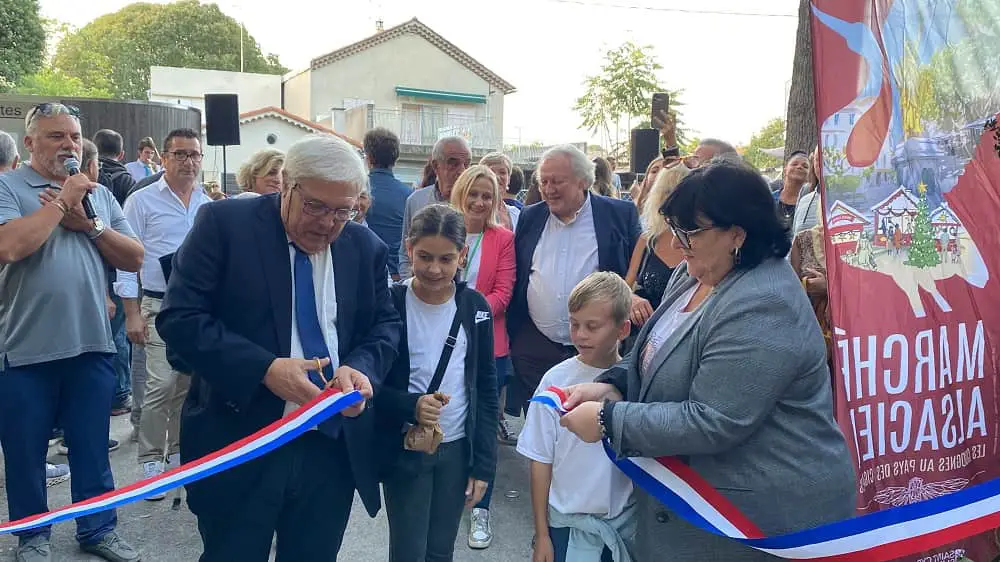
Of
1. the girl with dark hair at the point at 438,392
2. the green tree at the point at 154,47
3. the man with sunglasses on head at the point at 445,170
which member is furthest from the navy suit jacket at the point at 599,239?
the green tree at the point at 154,47

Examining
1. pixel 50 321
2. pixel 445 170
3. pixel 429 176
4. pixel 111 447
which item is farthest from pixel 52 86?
pixel 50 321

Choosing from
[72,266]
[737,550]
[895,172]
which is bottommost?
[737,550]

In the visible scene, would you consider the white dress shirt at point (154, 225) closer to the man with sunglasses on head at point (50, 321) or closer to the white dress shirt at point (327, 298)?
A: the man with sunglasses on head at point (50, 321)

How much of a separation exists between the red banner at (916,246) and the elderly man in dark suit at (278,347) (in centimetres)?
170

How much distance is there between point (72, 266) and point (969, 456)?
3.96 m

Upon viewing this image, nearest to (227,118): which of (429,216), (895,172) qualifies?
(429,216)

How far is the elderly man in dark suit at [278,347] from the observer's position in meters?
2.39

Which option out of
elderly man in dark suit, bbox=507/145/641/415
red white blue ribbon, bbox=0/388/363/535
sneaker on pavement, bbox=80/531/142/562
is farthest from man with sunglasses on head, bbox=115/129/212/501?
red white blue ribbon, bbox=0/388/363/535

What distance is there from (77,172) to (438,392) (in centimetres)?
208

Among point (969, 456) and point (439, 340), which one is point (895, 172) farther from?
point (439, 340)

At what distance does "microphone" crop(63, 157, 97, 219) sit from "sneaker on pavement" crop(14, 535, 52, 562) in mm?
1586

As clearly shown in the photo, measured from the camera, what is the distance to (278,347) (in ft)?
8.10

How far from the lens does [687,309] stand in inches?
94.7

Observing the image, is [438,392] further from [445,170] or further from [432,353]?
[445,170]
